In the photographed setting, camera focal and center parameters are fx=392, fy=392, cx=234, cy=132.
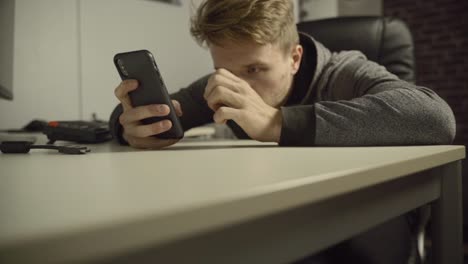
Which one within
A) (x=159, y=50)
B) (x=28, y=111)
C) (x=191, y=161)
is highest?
(x=159, y=50)

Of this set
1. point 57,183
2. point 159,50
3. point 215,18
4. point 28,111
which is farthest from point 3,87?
point 159,50

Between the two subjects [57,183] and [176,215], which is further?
[57,183]

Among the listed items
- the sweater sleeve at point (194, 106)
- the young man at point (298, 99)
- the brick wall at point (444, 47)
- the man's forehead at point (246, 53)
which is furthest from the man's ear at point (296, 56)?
the brick wall at point (444, 47)

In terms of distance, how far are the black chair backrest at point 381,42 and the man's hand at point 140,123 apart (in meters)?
0.82

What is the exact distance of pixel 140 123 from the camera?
80 cm

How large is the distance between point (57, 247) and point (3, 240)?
3 cm

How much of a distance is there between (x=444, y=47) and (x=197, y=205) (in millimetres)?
4123

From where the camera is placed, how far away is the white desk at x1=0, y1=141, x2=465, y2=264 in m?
0.22

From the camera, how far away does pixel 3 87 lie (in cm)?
86

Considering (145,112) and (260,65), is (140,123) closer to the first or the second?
(145,112)

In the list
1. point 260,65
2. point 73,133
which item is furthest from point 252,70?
point 73,133

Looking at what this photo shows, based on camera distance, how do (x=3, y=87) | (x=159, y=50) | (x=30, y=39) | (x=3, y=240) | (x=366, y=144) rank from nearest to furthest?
1. (x=3, y=240)
2. (x=366, y=144)
3. (x=3, y=87)
4. (x=30, y=39)
5. (x=159, y=50)

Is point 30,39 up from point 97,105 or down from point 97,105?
up

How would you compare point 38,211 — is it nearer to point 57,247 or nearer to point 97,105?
point 57,247
